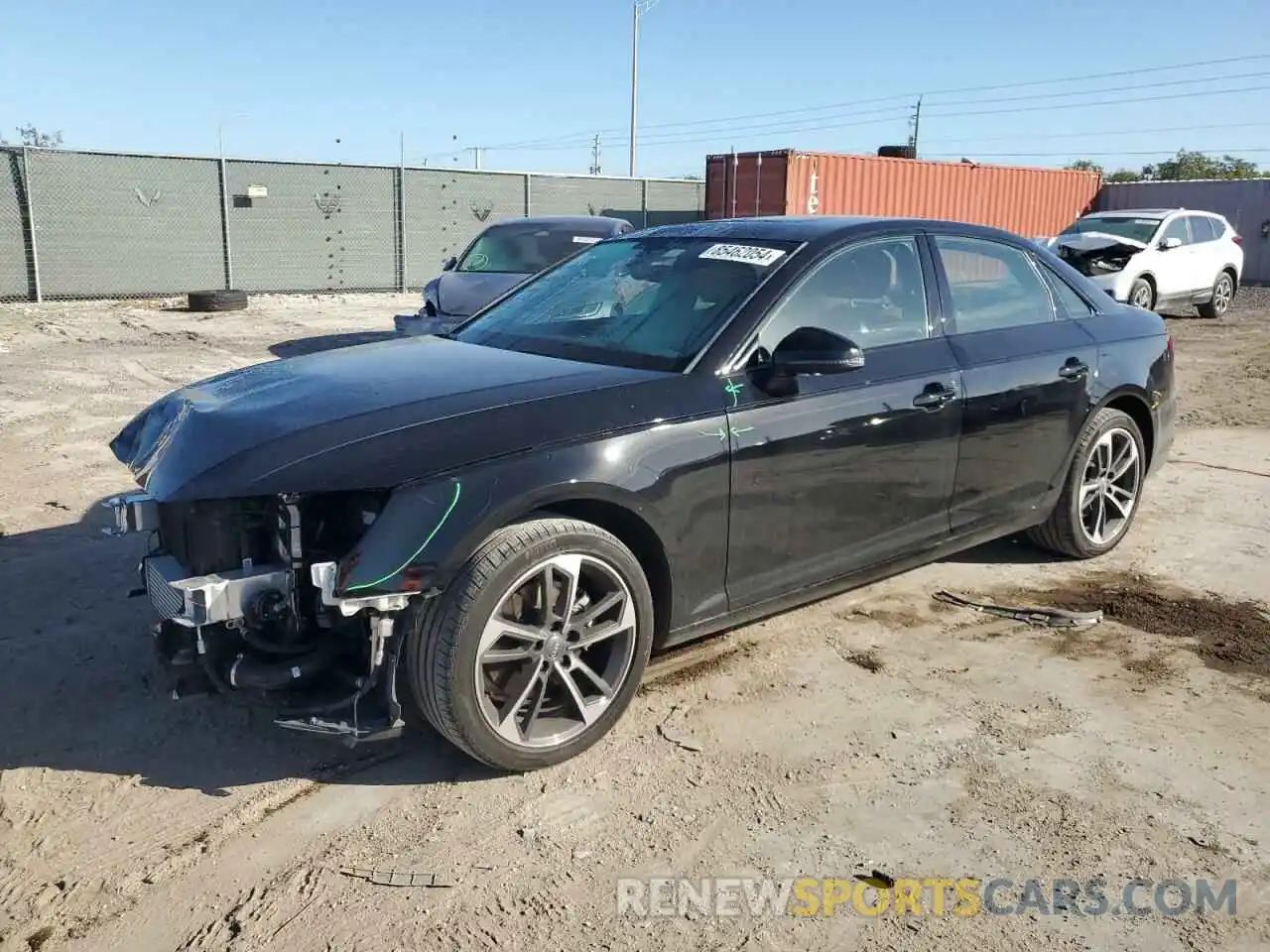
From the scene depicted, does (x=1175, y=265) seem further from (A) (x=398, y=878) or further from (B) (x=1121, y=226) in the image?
(A) (x=398, y=878)

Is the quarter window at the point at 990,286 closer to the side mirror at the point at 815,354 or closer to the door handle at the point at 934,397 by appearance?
the door handle at the point at 934,397

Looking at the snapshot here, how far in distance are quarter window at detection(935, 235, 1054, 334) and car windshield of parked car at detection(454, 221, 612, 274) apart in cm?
729

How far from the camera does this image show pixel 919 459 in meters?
4.15

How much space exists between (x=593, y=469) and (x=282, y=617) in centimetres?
100

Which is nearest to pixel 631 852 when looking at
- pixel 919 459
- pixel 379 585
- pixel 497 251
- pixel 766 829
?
pixel 766 829

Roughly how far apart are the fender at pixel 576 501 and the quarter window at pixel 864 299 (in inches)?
23.8

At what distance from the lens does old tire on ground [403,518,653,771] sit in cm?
296

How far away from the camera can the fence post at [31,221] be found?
1648 centimetres

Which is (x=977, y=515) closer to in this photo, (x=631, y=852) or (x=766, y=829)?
(x=766, y=829)

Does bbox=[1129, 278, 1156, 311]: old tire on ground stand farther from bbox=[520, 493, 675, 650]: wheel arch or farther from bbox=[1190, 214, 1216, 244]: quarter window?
bbox=[520, 493, 675, 650]: wheel arch

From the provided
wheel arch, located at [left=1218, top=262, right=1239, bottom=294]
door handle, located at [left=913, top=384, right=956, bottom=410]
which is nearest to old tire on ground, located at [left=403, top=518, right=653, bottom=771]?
door handle, located at [left=913, top=384, right=956, bottom=410]

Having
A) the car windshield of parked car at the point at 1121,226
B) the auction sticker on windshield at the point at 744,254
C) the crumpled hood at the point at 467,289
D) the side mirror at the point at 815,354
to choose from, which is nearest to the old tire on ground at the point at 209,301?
the crumpled hood at the point at 467,289

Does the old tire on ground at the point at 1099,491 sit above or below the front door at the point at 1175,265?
below

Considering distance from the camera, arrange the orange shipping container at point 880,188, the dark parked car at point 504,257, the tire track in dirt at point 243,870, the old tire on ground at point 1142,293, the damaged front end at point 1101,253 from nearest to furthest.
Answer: the tire track in dirt at point 243,870, the dark parked car at point 504,257, the damaged front end at point 1101,253, the old tire on ground at point 1142,293, the orange shipping container at point 880,188
